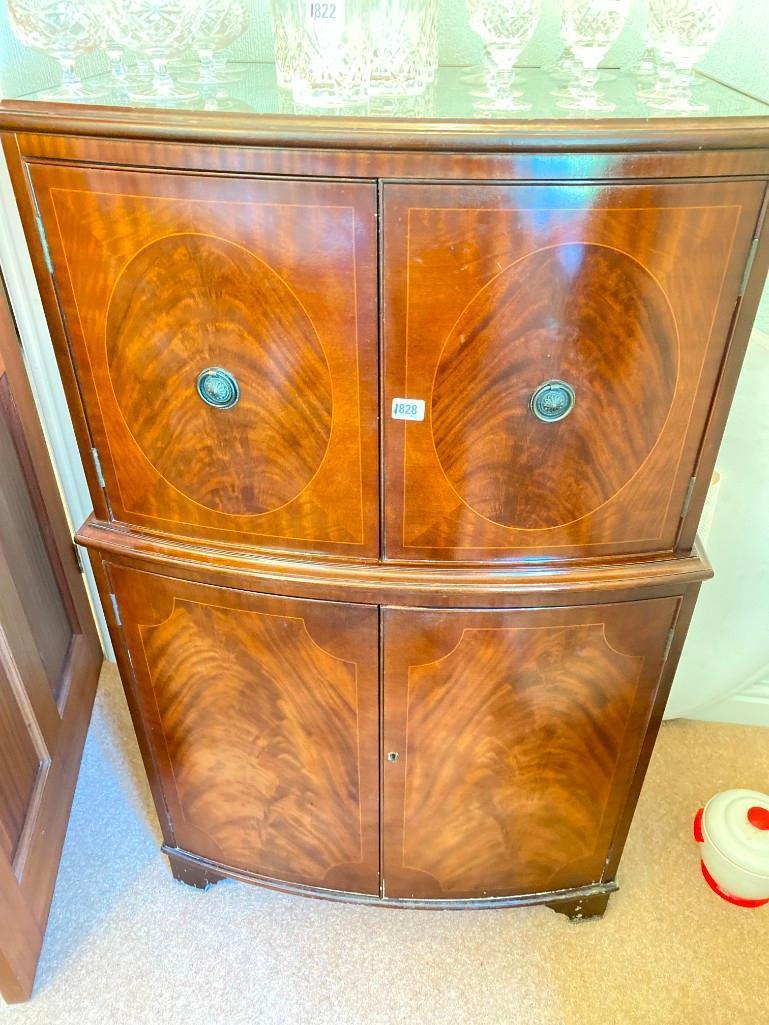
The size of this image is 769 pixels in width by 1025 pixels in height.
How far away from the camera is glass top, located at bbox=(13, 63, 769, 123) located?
0.76 metres

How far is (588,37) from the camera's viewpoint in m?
0.87

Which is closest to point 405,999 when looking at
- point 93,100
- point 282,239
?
point 282,239

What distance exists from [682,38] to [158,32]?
0.58 m

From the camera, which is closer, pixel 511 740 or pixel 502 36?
pixel 502 36

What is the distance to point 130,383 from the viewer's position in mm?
896

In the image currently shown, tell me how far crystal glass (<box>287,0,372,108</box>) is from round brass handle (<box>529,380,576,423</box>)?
13.7 inches

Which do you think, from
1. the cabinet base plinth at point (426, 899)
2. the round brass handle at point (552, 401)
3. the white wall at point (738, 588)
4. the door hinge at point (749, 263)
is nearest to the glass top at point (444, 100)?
the door hinge at point (749, 263)

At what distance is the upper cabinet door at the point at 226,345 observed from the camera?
77cm

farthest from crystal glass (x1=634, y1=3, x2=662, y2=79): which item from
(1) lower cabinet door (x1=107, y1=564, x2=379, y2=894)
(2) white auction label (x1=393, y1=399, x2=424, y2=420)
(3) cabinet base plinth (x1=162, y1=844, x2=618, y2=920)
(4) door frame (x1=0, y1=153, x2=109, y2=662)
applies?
(3) cabinet base plinth (x1=162, y1=844, x2=618, y2=920)

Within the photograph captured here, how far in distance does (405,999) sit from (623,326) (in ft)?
3.63

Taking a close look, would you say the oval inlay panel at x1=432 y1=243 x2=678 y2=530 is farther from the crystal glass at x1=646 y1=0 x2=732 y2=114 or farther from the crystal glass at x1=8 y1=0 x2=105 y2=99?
the crystal glass at x1=8 y1=0 x2=105 y2=99

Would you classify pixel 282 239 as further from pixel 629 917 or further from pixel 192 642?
pixel 629 917

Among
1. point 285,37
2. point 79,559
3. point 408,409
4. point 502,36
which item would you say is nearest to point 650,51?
point 502,36

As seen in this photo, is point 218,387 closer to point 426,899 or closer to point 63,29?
point 63,29
